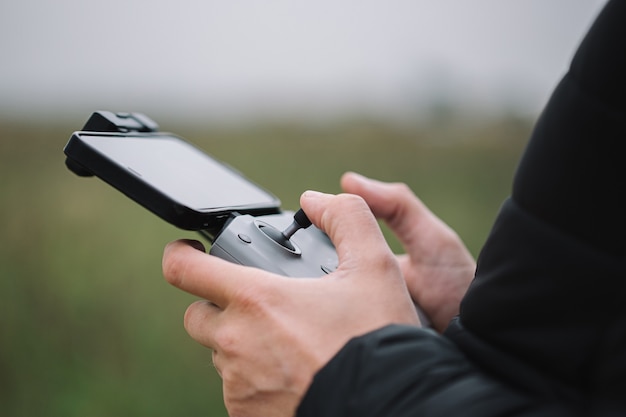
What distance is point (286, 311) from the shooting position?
0.57 meters

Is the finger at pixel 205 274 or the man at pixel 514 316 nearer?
the man at pixel 514 316

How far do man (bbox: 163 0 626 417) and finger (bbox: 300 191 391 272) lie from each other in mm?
29

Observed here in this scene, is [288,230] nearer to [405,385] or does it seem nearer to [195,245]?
[195,245]

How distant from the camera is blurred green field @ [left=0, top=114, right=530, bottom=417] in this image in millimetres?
1945

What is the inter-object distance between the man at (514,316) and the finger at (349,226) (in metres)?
0.03

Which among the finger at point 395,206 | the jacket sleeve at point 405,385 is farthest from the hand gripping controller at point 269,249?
the finger at point 395,206

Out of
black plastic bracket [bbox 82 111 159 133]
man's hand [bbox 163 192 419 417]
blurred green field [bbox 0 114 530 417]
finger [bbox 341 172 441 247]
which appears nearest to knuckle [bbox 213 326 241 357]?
man's hand [bbox 163 192 419 417]

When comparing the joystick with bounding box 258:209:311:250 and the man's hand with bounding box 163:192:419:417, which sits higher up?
the joystick with bounding box 258:209:311:250

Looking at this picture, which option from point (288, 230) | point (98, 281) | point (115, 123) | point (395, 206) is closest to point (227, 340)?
point (288, 230)

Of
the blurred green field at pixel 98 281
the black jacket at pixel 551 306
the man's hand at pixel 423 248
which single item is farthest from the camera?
the blurred green field at pixel 98 281

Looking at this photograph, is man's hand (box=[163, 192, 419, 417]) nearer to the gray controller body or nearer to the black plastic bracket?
the gray controller body

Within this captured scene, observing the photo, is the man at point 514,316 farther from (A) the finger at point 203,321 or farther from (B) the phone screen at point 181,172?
(B) the phone screen at point 181,172

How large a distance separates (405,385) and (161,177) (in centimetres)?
37

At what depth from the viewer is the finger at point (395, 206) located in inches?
44.1
